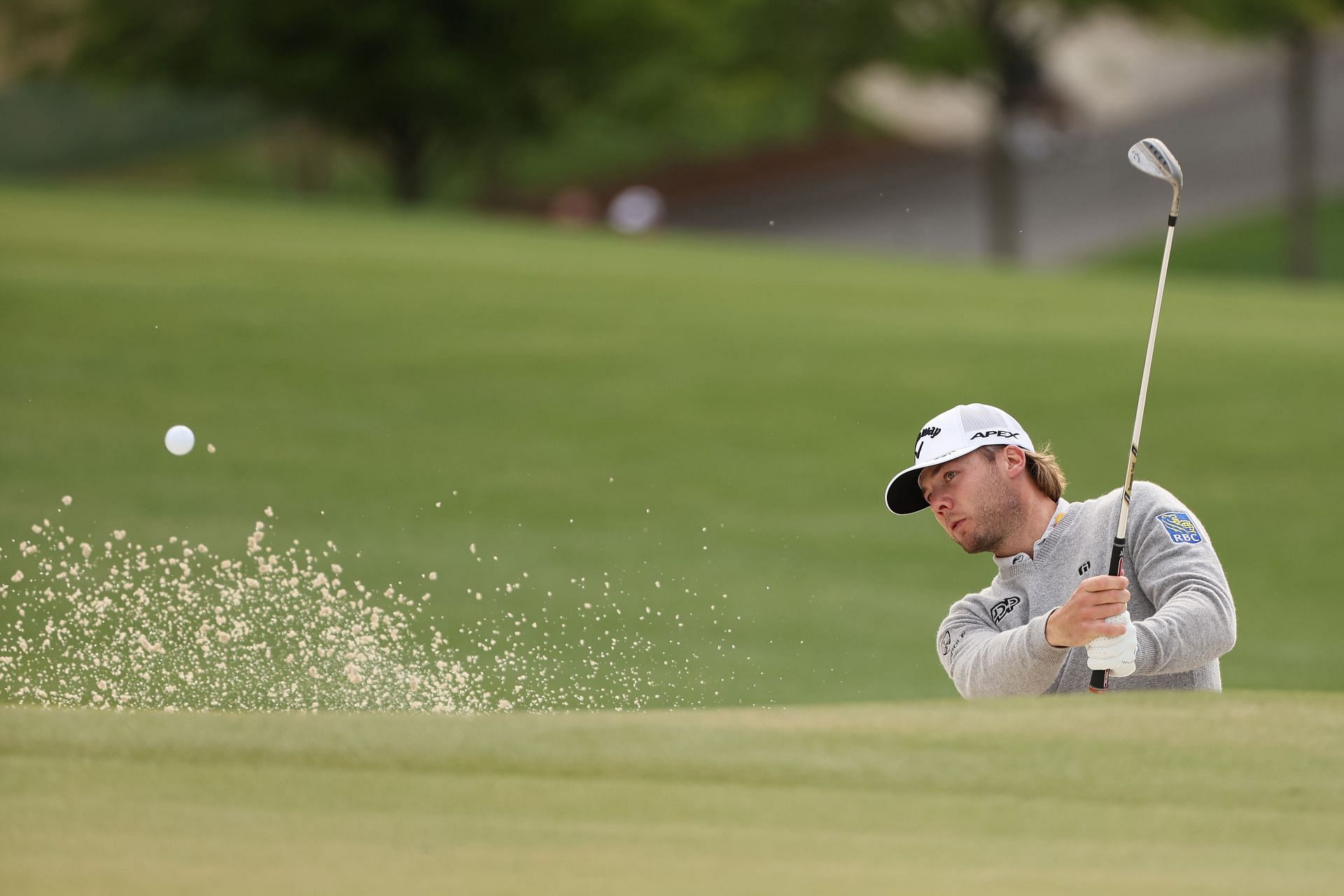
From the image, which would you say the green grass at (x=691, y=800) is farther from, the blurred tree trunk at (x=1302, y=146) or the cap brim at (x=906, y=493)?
the blurred tree trunk at (x=1302, y=146)

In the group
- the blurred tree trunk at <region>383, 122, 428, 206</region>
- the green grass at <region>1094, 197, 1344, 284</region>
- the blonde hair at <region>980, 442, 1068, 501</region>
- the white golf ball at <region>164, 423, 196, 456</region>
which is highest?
the blurred tree trunk at <region>383, 122, 428, 206</region>

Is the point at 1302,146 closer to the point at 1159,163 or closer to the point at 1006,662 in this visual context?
the point at 1159,163

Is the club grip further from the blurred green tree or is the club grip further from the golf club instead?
the blurred green tree

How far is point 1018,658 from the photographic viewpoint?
371 cm

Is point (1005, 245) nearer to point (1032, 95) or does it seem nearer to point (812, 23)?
point (812, 23)

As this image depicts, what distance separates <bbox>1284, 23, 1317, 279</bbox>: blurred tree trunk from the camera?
29.2 meters

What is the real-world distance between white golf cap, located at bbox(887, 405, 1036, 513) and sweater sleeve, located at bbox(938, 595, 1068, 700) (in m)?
0.36

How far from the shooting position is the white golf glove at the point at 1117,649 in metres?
3.53

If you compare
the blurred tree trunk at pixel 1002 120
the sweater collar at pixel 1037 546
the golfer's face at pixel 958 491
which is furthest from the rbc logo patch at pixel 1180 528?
the blurred tree trunk at pixel 1002 120

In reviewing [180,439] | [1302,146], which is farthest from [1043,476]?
[1302,146]

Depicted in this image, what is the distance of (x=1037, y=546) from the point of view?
3.94 m

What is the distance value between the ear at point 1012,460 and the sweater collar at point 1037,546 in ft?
0.46

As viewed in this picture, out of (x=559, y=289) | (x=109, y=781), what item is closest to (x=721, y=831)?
(x=109, y=781)

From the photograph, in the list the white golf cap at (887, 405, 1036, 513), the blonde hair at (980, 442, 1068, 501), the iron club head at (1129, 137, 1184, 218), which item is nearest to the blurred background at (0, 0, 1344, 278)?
the iron club head at (1129, 137, 1184, 218)
